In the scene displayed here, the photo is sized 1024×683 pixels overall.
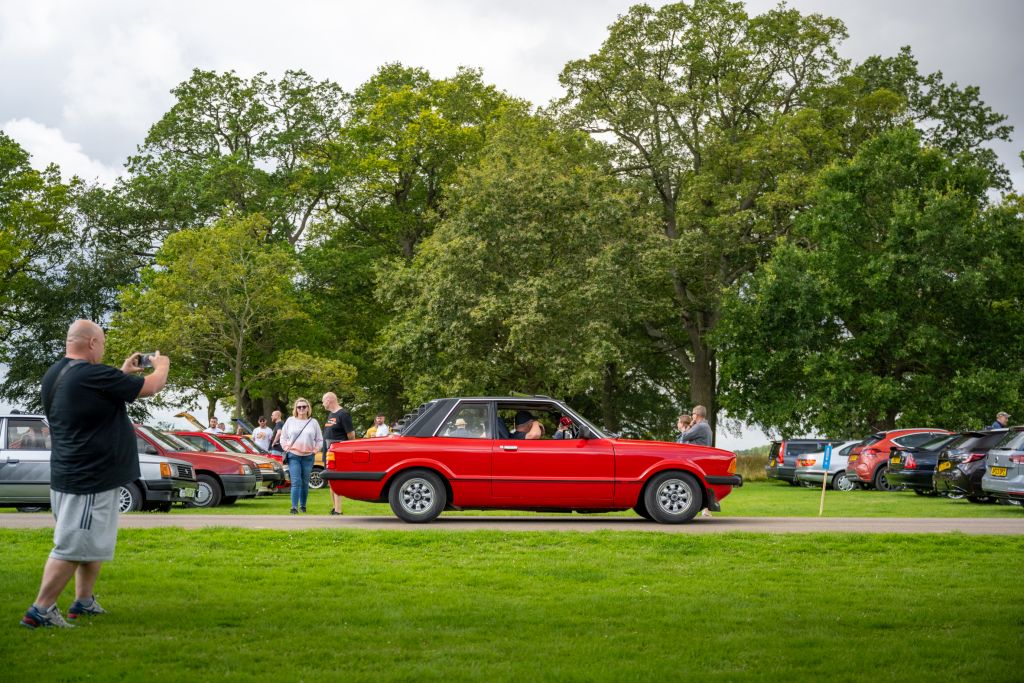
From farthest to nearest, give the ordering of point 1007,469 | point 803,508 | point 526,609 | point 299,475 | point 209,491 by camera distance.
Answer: point 803,508 < point 209,491 < point 1007,469 < point 299,475 < point 526,609

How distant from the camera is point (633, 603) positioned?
9.61 metres

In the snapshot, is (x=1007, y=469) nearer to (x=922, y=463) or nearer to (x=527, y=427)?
(x=922, y=463)

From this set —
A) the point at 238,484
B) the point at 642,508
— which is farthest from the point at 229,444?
the point at 642,508

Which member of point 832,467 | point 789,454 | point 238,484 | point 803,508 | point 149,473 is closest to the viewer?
point 149,473

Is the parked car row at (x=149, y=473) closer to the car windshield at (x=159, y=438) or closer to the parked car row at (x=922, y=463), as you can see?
the car windshield at (x=159, y=438)

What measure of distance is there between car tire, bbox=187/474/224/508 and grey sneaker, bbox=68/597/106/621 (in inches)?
537

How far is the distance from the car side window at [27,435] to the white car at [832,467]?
24.0 meters

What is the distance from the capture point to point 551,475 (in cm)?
1681

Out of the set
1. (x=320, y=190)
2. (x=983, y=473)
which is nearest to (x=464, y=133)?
(x=320, y=190)

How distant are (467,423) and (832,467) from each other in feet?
74.1

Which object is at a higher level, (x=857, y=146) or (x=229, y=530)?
(x=857, y=146)

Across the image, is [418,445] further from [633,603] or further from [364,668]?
[364,668]

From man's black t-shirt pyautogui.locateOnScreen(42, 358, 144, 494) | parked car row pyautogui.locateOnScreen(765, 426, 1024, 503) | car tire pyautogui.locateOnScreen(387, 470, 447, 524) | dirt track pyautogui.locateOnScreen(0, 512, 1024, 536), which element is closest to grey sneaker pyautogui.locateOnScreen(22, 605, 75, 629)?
man's black t-shirt pyautogui.locateOnScreen(42, 358, 144, 494)

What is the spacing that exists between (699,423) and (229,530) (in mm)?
8040
